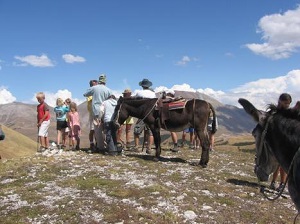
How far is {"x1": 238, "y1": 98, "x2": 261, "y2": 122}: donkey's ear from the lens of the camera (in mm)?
5086

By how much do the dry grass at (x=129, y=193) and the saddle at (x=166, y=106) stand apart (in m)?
1.95

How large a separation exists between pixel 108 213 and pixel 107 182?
8.40ft

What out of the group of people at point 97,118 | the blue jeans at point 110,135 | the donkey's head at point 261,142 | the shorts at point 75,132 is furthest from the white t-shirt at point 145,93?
the donkey's head at point 261,142

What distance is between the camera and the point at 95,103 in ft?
53.8

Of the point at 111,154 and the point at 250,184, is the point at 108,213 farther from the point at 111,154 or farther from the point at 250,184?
the point at 111,154

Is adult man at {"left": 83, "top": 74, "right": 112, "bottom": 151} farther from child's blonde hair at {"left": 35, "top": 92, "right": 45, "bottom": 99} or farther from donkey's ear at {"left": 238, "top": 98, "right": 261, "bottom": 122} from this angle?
donkey's ear at {"left": 238, "top": 98, "right": 261, "bottom": 122}

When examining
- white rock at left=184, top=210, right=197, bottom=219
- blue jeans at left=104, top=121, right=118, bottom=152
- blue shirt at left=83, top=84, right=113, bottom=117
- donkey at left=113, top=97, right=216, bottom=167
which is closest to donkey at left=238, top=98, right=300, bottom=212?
white rock at left=184, top=210, right=197, bottom=219

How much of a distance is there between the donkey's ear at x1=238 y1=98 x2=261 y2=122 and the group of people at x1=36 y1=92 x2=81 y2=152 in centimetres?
1319

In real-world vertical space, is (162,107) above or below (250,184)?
above

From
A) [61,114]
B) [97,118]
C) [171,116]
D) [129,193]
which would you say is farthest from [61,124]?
[129,193]

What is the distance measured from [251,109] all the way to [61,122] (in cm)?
1440

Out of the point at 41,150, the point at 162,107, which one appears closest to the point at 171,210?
the point at 162,107

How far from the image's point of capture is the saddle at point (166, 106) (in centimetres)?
1502

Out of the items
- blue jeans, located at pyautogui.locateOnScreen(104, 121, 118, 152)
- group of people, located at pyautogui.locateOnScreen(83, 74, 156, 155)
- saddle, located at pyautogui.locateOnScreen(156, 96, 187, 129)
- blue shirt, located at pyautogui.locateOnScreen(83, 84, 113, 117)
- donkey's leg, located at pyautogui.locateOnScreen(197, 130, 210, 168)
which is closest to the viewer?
donkey's leg, located at pyautogui.locateOnScreen(197, 130, 210, 168)
